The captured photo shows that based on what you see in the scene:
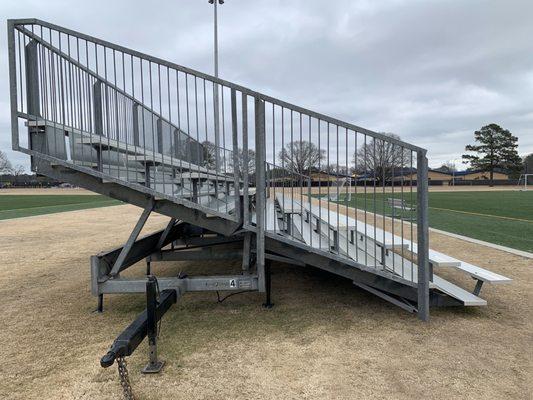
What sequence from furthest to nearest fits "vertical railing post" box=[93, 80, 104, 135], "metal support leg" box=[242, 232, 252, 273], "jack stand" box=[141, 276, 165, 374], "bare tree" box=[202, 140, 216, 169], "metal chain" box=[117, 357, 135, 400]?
"vertical railing post" box=[93, 80, 104, 135] < "bare tree" box=[202, 140, 216, 169] < "metal support leg" box=[242, 232, 252, 273] < "jack stand" box=[141, 276, 165, 374] < "metal chain" box=[117, 357, 135, 400]

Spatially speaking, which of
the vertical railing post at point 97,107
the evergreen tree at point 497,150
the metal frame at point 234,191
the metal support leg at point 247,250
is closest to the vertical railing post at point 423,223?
the metal frame at point 234,191

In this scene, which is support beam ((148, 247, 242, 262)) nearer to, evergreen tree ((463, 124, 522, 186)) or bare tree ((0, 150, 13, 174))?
evergreen tree ((463, 124, 522, 186))

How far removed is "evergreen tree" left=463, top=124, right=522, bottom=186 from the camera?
78.0m

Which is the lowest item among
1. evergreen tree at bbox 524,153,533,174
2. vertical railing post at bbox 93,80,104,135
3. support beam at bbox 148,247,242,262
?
support beam at bbox 148,247,242,262

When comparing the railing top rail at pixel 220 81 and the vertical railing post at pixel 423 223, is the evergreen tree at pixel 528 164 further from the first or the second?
the railing top rail at pixel 220 81

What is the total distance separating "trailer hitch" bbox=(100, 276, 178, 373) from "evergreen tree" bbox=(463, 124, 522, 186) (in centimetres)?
8739

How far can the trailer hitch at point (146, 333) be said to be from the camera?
251cm

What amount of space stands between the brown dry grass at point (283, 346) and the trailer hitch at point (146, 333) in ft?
0.54

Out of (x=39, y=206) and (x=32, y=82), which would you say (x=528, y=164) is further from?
(x=32, y=82)

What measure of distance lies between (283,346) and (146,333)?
1219 millimetres

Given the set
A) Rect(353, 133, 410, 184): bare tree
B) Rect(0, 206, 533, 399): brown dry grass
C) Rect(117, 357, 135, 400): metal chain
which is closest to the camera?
Rect(117, 357, 135, 400): metal chain

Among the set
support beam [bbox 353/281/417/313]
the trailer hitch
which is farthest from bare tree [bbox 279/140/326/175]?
the trailer hitch

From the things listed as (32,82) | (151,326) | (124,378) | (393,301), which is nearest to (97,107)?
(32,82)

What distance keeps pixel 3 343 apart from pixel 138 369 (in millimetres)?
1600
